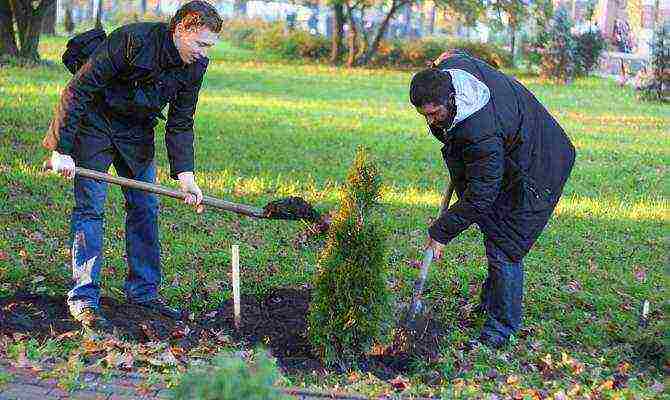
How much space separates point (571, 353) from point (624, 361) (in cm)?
32

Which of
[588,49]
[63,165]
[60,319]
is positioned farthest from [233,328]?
[588,49]

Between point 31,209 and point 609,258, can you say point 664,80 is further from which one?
point 31,209

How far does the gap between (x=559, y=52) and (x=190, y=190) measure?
25.3 m

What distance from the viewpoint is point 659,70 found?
921 inches

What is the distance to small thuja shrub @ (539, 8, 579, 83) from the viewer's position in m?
29.4

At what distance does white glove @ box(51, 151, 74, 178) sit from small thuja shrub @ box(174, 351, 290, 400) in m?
2.86

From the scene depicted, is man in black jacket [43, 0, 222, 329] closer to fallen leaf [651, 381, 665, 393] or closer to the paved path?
the paved path

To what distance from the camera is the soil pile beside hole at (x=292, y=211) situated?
574 centimetres

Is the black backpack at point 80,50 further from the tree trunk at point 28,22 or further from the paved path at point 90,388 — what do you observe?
the tree trunk at point 28,22

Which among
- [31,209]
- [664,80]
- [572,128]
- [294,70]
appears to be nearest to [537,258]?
[31,209]

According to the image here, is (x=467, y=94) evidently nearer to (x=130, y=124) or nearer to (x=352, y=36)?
(x=130, y=124)

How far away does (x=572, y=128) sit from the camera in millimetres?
17281

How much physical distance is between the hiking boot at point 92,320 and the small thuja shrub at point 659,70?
20262mm

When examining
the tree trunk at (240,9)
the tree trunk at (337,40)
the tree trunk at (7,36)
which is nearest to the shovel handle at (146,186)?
the tree trunk at (7,36)
